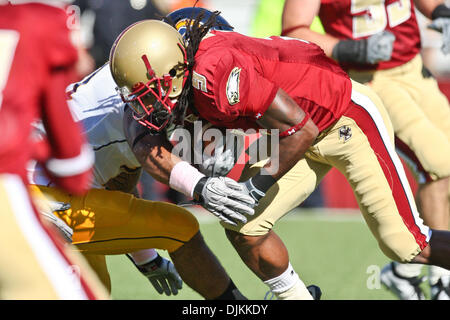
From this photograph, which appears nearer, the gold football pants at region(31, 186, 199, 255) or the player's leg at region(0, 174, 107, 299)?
the player's leg at region(0, 174, 107, 299)

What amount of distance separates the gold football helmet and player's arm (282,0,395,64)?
101cm

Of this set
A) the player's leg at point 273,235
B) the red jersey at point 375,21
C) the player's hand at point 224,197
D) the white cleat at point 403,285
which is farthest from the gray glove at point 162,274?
the red jersey at point 375,21

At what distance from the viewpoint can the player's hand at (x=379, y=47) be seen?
3793mm

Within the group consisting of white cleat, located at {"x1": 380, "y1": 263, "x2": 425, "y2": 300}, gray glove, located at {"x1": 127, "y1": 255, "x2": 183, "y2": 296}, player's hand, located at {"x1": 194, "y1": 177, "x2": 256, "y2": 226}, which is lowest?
white cleat, located at {"x1": 380, "y1": 263, "x2": 425, "y2": 300}

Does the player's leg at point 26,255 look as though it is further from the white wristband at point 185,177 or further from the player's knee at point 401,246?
the player's knee at point 401,246

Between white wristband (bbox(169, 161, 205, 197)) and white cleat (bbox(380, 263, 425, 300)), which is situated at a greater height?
white wristband (bbox(169, 161, 205, 197))

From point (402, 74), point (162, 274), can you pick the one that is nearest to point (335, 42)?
point (402, 74)

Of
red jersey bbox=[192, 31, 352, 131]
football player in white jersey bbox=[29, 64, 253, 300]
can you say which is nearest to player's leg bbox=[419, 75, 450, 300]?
red jersey bbox=[192, 31, 352, 131]

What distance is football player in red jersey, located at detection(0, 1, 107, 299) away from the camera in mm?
1858

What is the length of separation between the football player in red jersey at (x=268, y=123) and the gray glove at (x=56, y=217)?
1.30 ft

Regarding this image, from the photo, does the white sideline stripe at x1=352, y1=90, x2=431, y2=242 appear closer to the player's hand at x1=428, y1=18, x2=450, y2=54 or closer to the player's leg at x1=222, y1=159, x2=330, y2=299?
the player's leg at x1=222, y1=159, x2=330, y2=299

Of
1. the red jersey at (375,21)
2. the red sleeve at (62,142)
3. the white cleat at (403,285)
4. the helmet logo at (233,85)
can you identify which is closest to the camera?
the red sleeve at (62,142)

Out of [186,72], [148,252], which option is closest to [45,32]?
[186,72]
